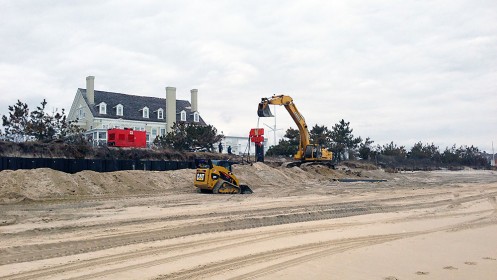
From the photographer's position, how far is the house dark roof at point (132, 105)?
53.5 m

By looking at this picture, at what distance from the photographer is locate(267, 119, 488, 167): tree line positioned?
5847cm

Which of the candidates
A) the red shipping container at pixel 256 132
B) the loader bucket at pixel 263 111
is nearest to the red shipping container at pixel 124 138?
the red shipping container at pixel 256 132

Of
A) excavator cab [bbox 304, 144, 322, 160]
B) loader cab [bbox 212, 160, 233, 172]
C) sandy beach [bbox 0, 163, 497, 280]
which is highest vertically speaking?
excavator cab [bbox 304, 144, 322, 160]

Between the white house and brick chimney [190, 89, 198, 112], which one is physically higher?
brick chimney [190, 89, 198, 112]

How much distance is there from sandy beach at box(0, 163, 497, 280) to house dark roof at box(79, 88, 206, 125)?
3377 cm

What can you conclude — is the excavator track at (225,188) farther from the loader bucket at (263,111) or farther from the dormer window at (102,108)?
the dormer window at (102,108)

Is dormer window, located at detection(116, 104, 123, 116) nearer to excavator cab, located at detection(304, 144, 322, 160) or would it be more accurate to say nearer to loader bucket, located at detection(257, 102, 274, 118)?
excavator cab, located at detection(304, 144, 322, 160)

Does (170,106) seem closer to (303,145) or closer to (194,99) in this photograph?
(194,99)

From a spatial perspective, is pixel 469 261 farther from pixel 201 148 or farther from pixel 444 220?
pixel 201 148

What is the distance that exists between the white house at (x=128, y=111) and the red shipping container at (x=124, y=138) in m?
13.6

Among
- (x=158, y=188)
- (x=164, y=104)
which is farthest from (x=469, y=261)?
(x=164, y=104)

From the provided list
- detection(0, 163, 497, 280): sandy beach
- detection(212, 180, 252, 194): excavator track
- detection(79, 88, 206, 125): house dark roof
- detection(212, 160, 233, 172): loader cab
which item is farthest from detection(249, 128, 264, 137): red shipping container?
detection(79, 88, 206, 125): house dark roof

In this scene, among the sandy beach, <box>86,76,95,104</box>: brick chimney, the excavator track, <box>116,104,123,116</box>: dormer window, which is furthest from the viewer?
<box>116,104,123,116</box>: dormer window

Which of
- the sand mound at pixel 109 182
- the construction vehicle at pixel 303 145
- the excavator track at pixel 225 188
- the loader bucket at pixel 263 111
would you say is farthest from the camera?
the construction vehicle at pixel 303 145
